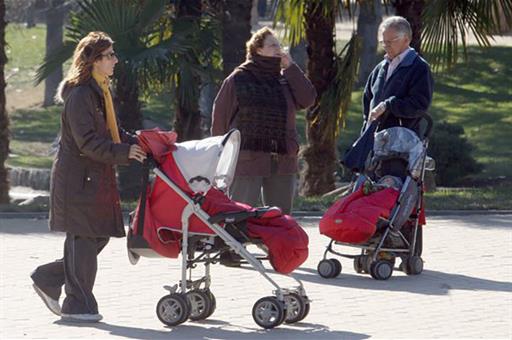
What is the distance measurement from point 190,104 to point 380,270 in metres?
8.29

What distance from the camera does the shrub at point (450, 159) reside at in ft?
70.7

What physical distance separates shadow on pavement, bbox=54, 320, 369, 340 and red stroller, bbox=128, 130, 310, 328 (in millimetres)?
69

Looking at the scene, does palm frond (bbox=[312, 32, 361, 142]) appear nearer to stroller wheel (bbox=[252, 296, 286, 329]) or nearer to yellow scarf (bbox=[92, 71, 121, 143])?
yellow scarf (bbox=[92, 71, 121, 143])

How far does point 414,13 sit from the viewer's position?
14.8m

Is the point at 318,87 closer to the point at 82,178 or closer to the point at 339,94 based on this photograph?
the point at 339,94

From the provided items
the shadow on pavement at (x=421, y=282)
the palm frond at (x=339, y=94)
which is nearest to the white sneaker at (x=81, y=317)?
the shadow on pavement at (x=421, y=282)

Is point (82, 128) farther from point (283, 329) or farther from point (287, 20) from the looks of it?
point (287, 20)

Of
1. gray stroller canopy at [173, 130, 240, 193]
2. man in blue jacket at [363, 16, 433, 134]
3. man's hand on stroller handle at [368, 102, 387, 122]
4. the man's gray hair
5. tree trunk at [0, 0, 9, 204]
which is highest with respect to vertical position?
the man's gray hair

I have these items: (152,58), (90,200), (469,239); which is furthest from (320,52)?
(90,200)

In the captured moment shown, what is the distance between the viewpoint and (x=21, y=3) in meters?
34.8

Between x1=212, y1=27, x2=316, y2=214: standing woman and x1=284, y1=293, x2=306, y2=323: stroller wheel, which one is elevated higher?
x1=212, y1=27, x2=316, y2=214: standing woman

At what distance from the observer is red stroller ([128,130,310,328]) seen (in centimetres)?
773

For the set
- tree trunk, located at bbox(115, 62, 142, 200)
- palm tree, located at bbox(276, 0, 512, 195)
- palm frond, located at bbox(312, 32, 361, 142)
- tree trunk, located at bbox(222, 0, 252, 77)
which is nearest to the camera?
palm tree, located at bbox(276, 0, 512, 195)

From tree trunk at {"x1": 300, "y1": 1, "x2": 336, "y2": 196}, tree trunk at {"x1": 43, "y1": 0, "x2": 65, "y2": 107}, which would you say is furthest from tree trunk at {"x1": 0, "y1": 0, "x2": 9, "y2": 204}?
tree trunk at {"x1": 43, "y1": 0, "x2": 65, "y2": 107}
